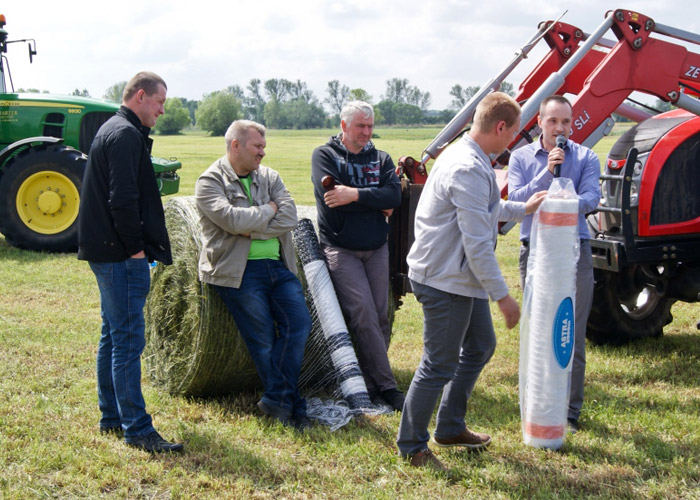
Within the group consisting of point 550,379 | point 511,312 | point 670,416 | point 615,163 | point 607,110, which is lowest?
point 670,416

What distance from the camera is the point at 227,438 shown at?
4582 millimetres

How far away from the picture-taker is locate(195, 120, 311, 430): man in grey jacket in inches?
184

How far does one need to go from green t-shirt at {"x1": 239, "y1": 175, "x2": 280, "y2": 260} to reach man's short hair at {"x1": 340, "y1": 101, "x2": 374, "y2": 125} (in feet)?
2.51

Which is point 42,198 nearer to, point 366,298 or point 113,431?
point 113,431

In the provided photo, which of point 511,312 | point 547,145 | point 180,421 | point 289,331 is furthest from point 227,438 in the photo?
point 547,145

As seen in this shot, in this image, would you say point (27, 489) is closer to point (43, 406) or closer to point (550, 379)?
point (43, 406)

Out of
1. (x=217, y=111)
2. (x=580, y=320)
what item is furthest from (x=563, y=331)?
(x=217, y=111)

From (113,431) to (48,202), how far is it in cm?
698

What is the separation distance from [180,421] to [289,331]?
88cm

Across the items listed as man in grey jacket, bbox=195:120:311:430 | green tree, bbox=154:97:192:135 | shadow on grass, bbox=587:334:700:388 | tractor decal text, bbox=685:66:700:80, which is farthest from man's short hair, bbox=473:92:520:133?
green tree, bbox=154:97:192:135

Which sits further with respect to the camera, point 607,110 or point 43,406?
point 607,110

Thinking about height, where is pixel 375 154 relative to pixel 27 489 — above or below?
above

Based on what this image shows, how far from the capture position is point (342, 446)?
4441 mm

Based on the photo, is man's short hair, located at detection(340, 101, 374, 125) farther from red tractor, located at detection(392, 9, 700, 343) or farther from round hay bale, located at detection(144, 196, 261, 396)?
round hay bale, located at detection(144, 196, 261, 396)
